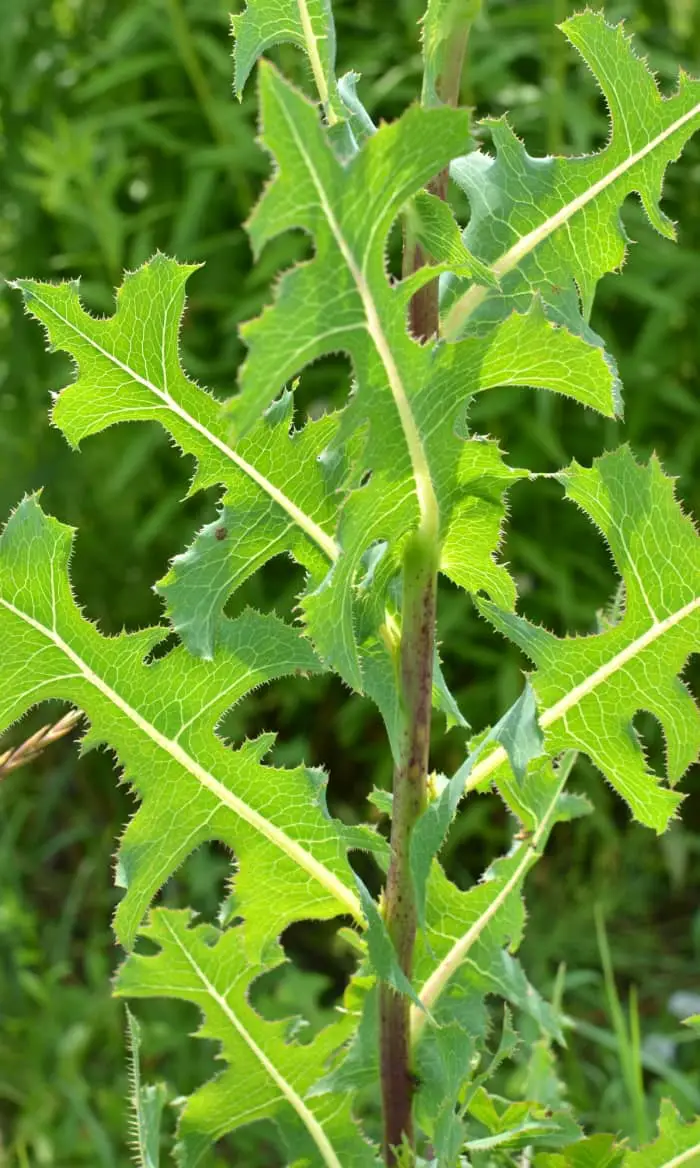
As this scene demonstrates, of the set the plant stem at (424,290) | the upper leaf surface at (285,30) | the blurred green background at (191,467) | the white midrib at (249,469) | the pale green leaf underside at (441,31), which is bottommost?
the blurred green background at (191,467)

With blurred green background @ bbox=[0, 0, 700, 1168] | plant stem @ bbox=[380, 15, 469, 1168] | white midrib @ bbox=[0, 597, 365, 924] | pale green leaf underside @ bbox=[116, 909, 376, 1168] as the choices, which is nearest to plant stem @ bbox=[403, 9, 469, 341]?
plant stem @ bbox=[380, 15, 469, 1168]

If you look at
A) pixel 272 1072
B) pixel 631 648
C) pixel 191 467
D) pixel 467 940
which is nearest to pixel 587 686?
pixel 631 648

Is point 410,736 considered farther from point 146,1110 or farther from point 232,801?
point 146,1110

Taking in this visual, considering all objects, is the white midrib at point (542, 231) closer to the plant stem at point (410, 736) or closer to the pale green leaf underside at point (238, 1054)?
the plant stem at point (410, 736)

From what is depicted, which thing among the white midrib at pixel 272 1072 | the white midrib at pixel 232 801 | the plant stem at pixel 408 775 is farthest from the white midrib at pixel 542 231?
the white midrib at pixel 272 1072

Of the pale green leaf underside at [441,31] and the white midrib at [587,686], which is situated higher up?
the pale green leaf underside at [441,31]

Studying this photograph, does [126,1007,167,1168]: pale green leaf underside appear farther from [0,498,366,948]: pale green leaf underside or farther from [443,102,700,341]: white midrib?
[443,102,700,341]: white midrib
